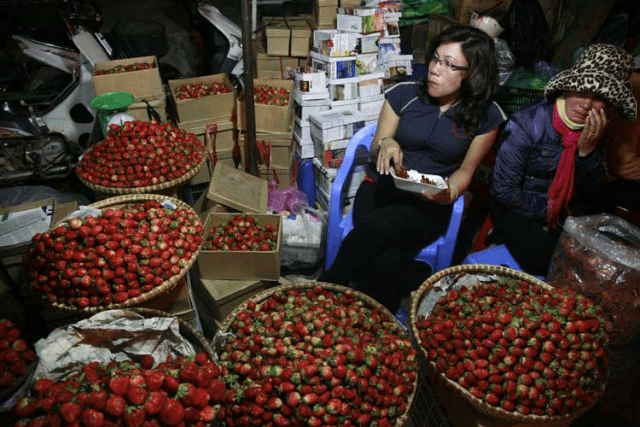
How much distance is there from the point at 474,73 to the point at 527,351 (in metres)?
1.43

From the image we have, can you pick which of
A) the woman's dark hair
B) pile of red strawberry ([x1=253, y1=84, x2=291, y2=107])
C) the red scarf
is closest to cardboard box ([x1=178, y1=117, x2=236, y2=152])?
pile of red strawberry ([x1=253, y1=84, x2=291, y2=107])

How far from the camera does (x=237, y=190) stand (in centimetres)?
293

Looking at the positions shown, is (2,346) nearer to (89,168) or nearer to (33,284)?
(33,284)

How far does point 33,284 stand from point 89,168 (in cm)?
97

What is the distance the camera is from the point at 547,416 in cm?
147

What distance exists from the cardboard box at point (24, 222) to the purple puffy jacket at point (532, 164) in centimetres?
252

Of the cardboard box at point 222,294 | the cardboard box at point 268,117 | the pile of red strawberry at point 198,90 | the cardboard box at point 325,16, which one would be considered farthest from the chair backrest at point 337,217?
the cardboard box at point 325,16

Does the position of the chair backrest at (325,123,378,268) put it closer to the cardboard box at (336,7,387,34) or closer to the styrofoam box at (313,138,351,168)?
the styrofoam box at (313,138,351,168)

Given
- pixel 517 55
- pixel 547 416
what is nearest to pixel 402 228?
pixel 547 416

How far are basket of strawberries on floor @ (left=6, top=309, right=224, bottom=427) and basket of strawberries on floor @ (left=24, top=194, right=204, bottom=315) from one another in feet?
0.48

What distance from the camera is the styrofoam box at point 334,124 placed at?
3.26 meters

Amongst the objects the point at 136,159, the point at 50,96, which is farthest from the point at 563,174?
the point at 50,96

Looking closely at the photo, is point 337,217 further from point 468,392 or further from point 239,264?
point 468,392

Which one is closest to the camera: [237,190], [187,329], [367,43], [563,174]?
[187,329]
